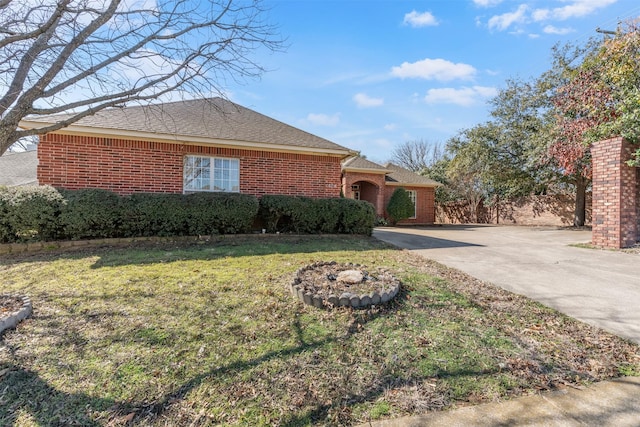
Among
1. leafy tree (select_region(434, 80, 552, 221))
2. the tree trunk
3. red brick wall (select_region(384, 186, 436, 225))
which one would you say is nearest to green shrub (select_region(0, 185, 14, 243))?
red brick wall (select_region(384, 186, 436, 225))

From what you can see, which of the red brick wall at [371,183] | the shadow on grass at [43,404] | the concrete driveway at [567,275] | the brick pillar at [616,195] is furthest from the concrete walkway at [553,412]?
the red brick wall at [371,183]

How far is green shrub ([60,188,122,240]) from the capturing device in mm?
6777

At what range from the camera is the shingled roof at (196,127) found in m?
8.01

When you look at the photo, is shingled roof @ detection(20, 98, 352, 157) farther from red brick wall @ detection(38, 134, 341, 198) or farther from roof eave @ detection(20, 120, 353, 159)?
red brick wall @ detection(38, 134, 341, 198)

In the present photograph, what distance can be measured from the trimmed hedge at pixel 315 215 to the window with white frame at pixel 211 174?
4.63ft

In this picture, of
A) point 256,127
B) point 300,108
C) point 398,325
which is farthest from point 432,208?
point 398,325

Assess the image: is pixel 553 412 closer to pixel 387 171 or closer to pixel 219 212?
pixel 219 212

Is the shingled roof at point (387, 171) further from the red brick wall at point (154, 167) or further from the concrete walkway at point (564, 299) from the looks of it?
the concrete walkway at point (564, 299)

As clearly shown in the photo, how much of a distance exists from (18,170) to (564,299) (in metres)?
23.3

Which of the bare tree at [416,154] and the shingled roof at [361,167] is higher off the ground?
the bare tree at [416,154]

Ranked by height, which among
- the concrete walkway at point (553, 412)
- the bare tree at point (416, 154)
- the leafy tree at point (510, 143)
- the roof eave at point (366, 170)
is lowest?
the concrete walkway at point (553, 412)

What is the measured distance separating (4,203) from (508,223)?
79.3 ft

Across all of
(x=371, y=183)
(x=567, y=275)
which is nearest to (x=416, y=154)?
(x=371, y=183)

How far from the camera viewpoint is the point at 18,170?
16.2 metres
